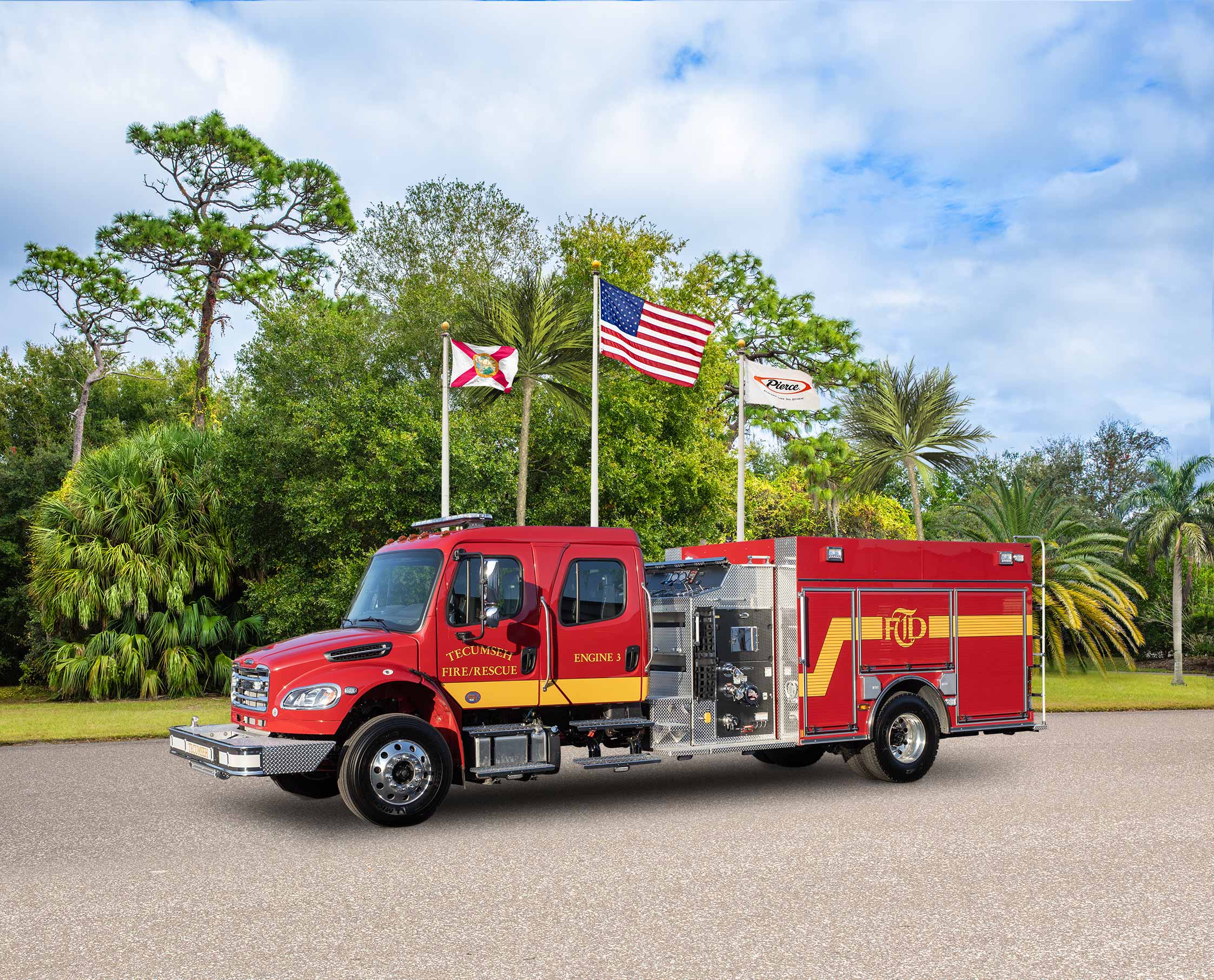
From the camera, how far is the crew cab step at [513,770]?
9.62m

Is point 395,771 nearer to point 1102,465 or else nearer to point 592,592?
point 592,592

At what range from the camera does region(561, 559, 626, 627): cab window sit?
10.5m

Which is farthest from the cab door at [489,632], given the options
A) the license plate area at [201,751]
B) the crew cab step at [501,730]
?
the license plate area at [201,751]

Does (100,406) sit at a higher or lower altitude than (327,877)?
higher

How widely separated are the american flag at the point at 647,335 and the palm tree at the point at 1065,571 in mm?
12511

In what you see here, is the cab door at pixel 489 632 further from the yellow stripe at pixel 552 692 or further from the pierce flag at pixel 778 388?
the pierce flag at pixel 778 388

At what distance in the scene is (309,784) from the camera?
10805 mm

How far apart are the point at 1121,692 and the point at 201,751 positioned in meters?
21.7

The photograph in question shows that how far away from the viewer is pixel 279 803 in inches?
418

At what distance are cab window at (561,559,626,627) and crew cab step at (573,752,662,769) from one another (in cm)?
127

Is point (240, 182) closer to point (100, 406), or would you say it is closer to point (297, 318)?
point (100, 406)

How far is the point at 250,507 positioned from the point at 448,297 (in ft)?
27.5

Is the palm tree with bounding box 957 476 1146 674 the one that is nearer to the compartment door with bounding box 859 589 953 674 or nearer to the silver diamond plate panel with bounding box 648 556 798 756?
the compartment door with bounding box 859 589 953 674

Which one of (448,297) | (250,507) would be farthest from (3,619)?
(448,297)
